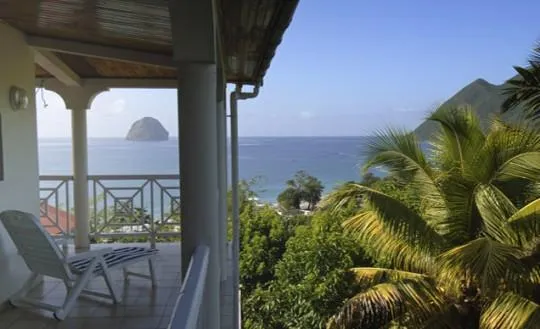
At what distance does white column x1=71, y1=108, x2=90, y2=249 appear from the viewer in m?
6.96

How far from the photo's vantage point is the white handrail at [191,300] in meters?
1.39

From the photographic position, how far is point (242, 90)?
6.64 meters

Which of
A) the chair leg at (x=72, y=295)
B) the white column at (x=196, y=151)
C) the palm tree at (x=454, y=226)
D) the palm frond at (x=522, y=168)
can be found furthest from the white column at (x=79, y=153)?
the palm frond at (x=522, y=168)

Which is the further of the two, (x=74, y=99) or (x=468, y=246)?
(x=74, y=99)

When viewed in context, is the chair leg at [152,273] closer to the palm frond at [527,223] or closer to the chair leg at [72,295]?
Answer: the chair leg at [72,295]

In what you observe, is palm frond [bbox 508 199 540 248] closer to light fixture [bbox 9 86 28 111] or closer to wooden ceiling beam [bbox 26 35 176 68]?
wooden ceiling beam [bbox 26 35 176 68]

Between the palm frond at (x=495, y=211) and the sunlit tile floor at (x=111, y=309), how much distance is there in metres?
3.83

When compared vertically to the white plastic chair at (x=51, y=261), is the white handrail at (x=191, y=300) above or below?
above

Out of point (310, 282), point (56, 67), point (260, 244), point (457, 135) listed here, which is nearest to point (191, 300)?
point (56, 67)

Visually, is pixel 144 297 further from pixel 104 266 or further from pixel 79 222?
pixel 79 222

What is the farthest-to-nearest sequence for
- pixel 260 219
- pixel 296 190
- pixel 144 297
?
pixel 296 190
pixel 260 219
pixel 144 297

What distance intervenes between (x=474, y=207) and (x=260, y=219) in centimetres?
785

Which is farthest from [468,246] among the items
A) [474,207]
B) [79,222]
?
[79,222]

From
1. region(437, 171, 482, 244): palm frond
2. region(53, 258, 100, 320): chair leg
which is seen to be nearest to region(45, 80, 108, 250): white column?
region(53, 258, 100, 320): chair leg
